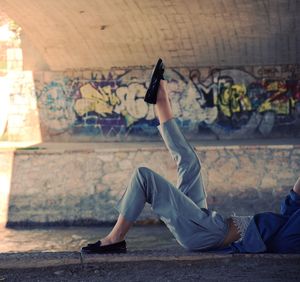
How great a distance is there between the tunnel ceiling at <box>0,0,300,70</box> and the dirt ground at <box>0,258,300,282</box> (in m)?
9.04

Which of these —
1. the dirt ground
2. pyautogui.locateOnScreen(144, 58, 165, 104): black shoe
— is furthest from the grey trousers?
pyautogui.locateOnScreen(144, 58, 165, 104): black shoe

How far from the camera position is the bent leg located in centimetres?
410

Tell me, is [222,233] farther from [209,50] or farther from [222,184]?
[209,50]

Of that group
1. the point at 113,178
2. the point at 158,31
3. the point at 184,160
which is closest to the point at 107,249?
the point at 184,160

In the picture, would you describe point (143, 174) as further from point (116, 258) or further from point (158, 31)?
point (158, 31)

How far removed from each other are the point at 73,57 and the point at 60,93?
0.96 m

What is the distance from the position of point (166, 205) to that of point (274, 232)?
0.71 meters

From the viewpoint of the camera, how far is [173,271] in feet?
13.4

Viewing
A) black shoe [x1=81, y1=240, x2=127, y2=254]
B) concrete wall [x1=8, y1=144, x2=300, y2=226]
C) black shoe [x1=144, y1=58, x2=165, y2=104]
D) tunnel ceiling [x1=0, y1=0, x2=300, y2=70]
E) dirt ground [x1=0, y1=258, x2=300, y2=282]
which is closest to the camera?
dirt ground [x1=0, y1=258, x2=300, y2=282]

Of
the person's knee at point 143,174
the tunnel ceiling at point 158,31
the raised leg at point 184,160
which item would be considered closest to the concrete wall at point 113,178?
the tunnel ceiling at point 158,31

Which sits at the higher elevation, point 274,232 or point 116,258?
point 274,232

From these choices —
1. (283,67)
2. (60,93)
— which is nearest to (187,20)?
(283,67)

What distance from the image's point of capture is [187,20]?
13469mm

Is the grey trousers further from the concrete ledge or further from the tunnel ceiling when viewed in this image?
the tunnel ceiling
